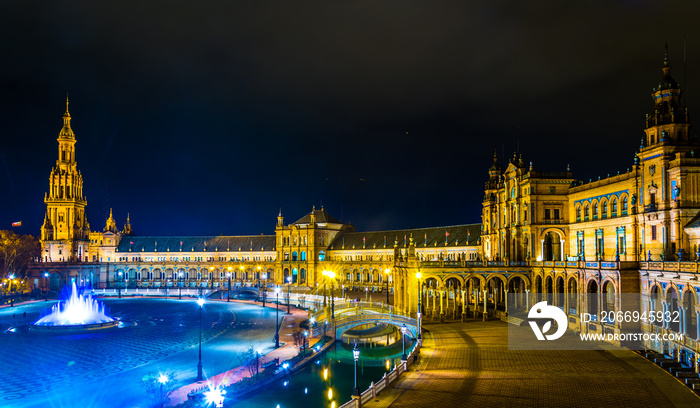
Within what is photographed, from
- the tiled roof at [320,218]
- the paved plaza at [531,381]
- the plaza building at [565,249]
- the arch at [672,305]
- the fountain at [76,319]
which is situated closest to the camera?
the paved plaza at [531,381]

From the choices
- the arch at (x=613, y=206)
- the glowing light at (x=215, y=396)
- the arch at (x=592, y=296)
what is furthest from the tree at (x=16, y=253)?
the arch at (x=613, y=206)

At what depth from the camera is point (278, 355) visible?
187 ft

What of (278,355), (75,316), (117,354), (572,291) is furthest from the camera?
(75,316)

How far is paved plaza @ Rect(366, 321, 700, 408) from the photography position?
3275 cm

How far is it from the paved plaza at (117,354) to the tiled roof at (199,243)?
53120 millimetres

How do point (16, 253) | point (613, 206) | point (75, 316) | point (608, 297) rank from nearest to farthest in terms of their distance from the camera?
point (608, 297)
point (613, 206)
point (75, 316)
point (16, 253)

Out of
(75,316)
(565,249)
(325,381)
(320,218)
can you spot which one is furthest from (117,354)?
(320,218)

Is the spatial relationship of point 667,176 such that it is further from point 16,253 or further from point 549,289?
point 16,253

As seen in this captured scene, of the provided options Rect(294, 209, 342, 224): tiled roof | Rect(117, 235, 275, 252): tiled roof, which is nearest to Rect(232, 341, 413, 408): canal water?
Rect(294, 209, 342, 224): tiled roof

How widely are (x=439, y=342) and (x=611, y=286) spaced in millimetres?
20005

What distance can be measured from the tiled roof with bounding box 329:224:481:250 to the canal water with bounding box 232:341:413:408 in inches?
1824

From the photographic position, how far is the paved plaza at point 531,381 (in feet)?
107

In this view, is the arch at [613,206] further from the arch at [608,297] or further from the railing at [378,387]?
the railing at [378,387]

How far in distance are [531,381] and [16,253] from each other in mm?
132846
